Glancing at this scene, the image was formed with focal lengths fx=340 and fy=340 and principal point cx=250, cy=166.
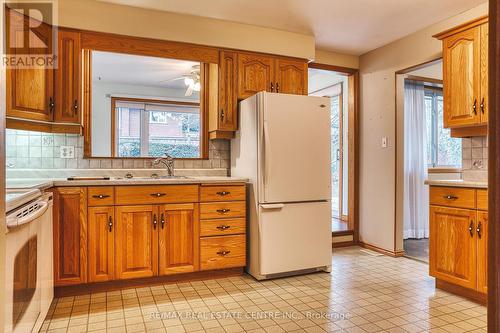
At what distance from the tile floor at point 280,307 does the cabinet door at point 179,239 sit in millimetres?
174

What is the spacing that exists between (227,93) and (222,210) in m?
1.15

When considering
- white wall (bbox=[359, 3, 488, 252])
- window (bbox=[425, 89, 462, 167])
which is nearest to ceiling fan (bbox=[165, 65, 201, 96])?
white wall (bbox=[359, 3, 488, 252])

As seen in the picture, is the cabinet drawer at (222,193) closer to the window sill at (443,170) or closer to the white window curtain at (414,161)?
the white window curtain at (414,161)

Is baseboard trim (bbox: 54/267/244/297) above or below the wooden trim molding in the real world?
below

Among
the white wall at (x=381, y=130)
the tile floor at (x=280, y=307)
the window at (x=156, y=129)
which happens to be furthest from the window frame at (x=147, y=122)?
the white wall at (x=381, y=130)

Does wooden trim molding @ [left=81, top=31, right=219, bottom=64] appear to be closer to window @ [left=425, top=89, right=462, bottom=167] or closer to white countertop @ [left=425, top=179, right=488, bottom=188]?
white countertop @ [left=425, top=179, right=488, bottom=188]

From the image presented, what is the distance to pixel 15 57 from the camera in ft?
8.14

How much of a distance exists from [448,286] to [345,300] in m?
0.88

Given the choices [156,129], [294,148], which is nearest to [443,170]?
[294,148]

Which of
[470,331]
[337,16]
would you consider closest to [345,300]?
[470,331]

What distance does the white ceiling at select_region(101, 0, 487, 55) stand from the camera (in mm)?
2959

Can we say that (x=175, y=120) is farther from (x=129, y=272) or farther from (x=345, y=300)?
(x=345, y=300)

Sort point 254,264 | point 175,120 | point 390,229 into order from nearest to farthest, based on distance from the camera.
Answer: point 254,264 → point 175,120 → point 390,229

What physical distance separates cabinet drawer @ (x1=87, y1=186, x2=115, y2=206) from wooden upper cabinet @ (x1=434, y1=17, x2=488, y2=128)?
281cm
